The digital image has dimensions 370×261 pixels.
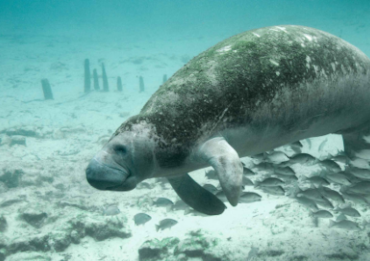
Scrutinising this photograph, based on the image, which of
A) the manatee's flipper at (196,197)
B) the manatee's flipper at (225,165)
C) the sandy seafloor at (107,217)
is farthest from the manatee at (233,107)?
the sandy seafloor at (107,217)

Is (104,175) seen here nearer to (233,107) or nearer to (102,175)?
(102,175)

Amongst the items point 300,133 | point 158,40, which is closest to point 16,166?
point 300,133

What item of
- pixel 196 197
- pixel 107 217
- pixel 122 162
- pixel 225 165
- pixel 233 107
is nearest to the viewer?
pixel 225 165

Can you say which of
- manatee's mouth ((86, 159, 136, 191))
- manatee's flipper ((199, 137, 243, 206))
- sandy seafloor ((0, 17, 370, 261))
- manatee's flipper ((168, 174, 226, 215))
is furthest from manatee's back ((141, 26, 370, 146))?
sandy seafloor ((0, 17, 370, 261))

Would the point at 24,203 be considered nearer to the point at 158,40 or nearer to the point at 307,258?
the point at 307,258

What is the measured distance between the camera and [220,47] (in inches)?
100

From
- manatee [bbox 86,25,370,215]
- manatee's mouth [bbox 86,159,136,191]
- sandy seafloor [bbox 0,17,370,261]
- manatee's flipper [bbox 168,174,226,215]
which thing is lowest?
sandy seafloor [bbox 0,17,370,261]

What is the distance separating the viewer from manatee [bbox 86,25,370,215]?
6.79ft

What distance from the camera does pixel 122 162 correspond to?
6.79 ft

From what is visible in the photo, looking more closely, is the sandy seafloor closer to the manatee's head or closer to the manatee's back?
the manatee's back

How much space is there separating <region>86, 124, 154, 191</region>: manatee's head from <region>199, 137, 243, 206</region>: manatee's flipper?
1.56ft

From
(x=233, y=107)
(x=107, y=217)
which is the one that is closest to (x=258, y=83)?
(x=233, y=107)

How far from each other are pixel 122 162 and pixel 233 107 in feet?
3.38

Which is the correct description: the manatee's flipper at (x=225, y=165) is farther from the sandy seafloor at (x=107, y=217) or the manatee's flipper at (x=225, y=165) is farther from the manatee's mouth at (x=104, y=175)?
the sandy seafloor at (x=107, y=217)
